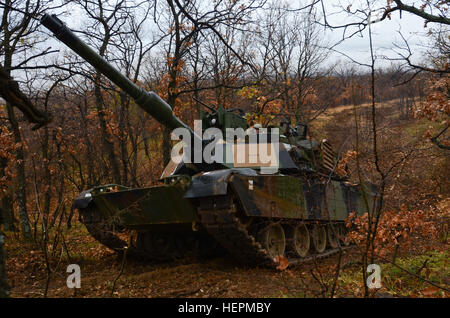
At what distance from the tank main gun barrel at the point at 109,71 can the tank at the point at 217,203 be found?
0.01 m

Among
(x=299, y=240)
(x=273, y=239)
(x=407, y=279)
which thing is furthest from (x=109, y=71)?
(x=299, y=240)

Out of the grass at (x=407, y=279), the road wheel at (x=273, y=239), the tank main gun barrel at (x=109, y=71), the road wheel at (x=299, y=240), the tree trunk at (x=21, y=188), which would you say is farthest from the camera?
the tree trunk at (x=21, y=188)

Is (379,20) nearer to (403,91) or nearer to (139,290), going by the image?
(139,290)

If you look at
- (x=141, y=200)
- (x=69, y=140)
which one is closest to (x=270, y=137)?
(x=141, y=200)

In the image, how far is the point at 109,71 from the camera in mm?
5973

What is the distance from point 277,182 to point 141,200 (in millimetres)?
2529

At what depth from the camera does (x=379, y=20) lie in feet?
20.6

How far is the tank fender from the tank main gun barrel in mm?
1265

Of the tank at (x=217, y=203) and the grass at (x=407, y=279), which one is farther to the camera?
the tank at (x=217, y=203)

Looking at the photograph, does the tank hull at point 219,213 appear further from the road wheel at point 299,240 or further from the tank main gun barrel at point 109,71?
the tank main gun barrel at point 109,71

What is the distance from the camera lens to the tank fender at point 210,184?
655 cm

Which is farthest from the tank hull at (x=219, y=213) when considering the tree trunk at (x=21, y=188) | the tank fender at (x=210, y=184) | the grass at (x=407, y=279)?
the tree trunk at (x=21, y=188)

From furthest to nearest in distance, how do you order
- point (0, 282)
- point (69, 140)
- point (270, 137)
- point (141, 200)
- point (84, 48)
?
point (69, 140) < point (270, 137) < point (141, 200) < point (84, 48) < point (0, 282)
